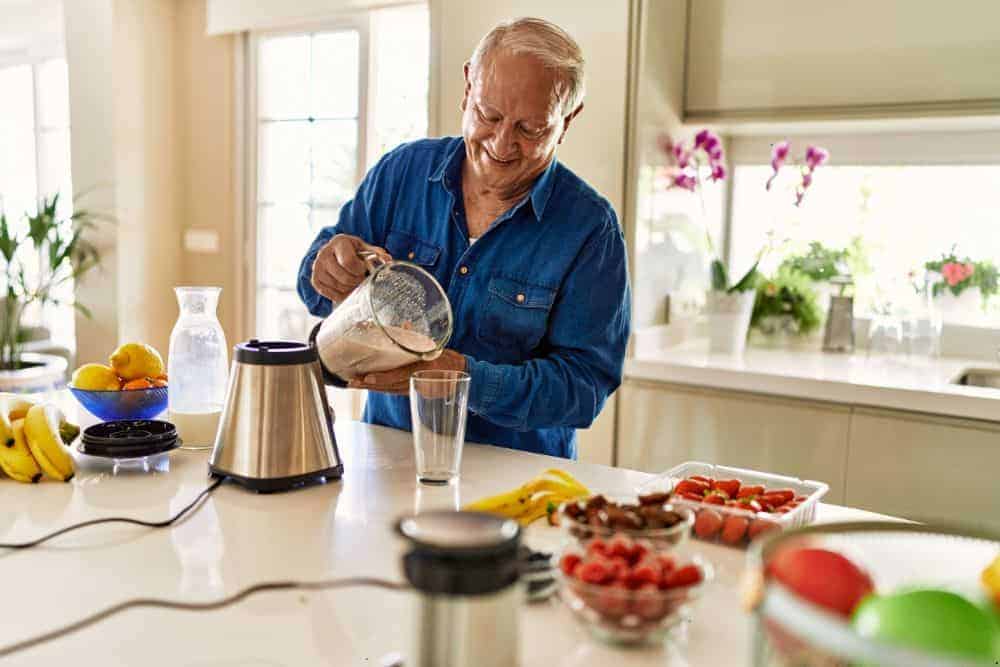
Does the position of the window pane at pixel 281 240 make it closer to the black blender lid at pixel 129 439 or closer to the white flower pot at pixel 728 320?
the white flower pot at pixel 728 320

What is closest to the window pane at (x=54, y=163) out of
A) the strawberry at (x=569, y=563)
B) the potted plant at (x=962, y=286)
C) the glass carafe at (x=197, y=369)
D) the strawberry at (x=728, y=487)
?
the glass carafe at (x=197, y=369)

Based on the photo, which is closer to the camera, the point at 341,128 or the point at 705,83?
the point at 705,83

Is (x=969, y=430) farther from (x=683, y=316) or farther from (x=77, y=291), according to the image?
(x=77, y=291)

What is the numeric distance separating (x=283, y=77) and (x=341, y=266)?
2.57 m

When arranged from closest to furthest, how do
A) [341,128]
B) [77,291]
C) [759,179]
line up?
[759,179] → [341,128] → [77,291]

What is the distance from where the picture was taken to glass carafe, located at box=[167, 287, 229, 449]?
142 centimetres

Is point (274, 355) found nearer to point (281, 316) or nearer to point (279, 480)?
point (279, 480)

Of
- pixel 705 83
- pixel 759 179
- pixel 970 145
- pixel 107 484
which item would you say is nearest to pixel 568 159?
pixel 705 83

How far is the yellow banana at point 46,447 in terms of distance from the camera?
49.7 inches

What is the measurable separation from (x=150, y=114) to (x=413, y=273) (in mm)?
2907

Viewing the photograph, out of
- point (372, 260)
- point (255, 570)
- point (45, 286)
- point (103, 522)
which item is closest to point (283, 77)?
point (45, 286)

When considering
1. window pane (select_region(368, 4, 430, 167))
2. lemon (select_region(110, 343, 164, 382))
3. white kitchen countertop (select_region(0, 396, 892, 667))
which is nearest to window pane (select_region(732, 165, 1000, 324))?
window pane (select_region(368, 4, 430, 167))

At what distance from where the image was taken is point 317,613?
869 mm

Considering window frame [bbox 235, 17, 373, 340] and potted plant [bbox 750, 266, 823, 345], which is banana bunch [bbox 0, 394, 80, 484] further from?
window frame [bbox 235, 17, 373, 340]
